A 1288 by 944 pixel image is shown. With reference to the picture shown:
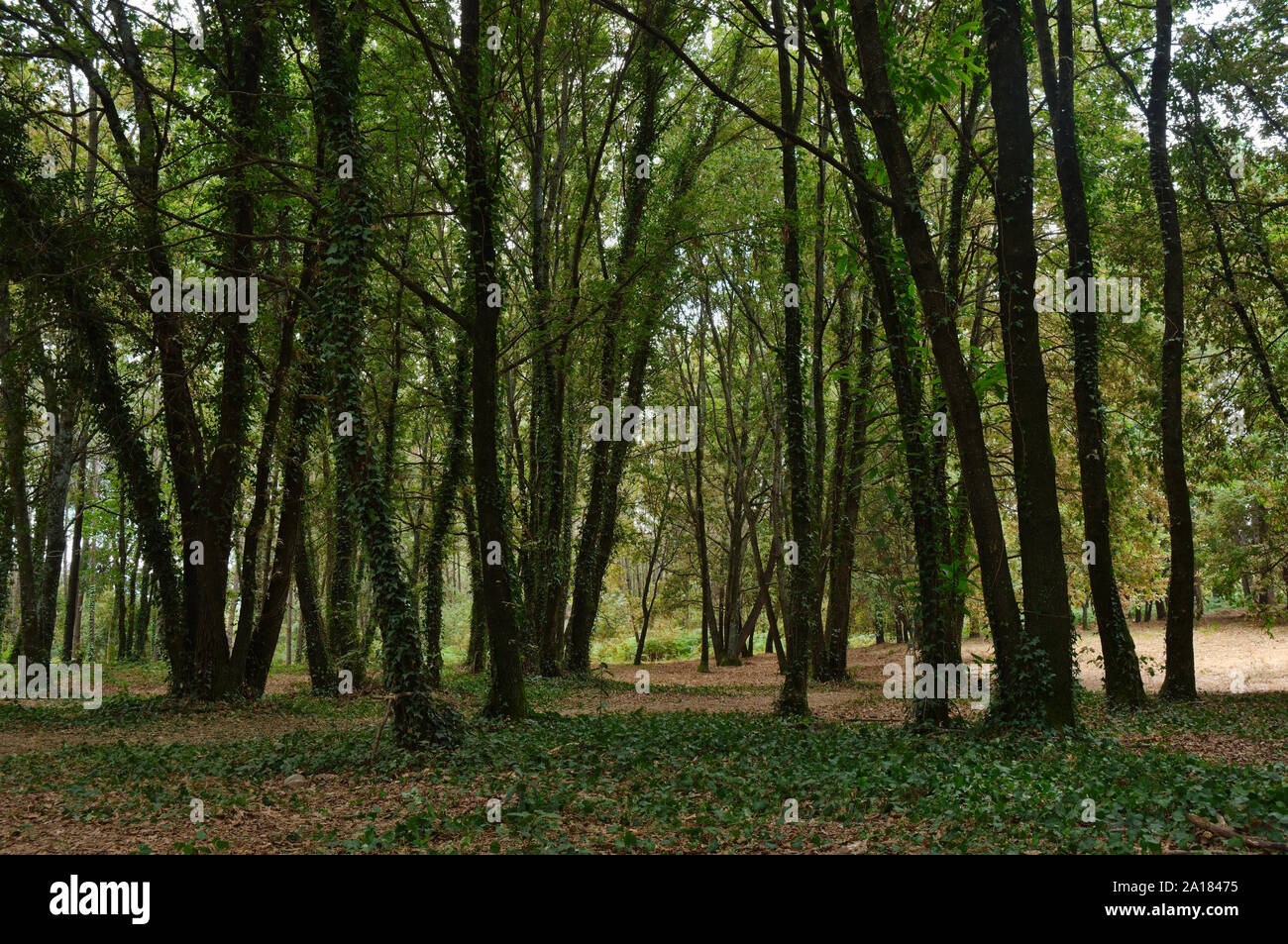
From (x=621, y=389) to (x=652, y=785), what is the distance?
14373 mm

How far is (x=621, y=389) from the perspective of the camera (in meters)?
20.6

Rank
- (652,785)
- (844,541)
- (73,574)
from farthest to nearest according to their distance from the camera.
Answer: (73,574)
(844,541)
(652,785)

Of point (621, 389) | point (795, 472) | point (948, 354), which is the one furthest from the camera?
point (621, 389)

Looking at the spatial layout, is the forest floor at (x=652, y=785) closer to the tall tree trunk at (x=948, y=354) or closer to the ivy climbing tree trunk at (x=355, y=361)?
the ivy climbing tree trunk at (x=355, y=361)

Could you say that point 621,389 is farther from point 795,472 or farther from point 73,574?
point 73,574

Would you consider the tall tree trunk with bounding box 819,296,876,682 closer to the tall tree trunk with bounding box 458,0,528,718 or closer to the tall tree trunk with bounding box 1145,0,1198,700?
the tall tree trunk with bounding box 1145,0,1198,700

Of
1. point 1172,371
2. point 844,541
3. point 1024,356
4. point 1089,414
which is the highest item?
point 1172,371

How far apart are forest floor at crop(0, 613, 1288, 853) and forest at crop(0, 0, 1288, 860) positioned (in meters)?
0.07

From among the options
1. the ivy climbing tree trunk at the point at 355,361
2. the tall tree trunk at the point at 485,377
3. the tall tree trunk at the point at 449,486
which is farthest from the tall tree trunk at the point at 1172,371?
the tall tree trunk at the point at 449,486

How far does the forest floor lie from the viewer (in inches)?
209

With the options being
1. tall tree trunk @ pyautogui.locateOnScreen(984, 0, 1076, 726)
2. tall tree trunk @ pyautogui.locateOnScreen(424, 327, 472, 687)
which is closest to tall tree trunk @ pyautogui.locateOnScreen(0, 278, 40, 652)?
tall tree trunk @ pyautogui.locateOnScreen(424, 327, 472, 687)

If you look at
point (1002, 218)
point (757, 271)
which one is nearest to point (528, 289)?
point (757, 271)

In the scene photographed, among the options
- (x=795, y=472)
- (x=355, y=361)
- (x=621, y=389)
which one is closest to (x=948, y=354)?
(x=795, y=472)

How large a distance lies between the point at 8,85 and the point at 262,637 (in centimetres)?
1081
